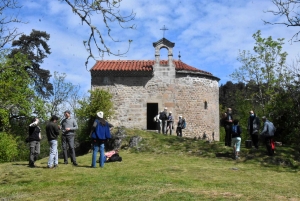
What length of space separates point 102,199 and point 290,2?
839cm

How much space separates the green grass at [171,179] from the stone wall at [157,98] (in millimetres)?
8131

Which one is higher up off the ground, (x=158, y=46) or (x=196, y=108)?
(x=158, y=46)

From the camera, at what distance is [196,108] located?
74.6ft

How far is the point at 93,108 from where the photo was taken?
67.4 feet

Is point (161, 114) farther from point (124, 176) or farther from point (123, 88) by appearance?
point (124, 176)

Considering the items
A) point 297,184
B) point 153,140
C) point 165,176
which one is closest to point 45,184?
point 165,176

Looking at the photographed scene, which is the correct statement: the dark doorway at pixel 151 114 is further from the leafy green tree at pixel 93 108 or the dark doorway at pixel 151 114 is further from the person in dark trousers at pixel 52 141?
the person in dark trousers at pixel 52 141

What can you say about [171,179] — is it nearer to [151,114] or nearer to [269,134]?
Answer: [269,134]

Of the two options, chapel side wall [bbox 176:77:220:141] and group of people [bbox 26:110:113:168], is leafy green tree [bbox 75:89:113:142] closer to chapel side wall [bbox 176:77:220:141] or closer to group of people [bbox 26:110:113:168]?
chapel side wall [bbox 176:77:220:141]

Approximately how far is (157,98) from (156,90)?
558 mm

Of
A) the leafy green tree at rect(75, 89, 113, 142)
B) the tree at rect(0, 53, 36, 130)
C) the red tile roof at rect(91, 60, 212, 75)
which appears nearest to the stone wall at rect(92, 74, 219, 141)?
the red tile roof at rect(91, 60, 212, 75)

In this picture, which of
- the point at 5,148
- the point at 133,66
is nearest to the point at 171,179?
the point at 133,66

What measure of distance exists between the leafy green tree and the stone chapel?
1273 millimetres

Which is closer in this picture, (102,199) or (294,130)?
(102,199)
